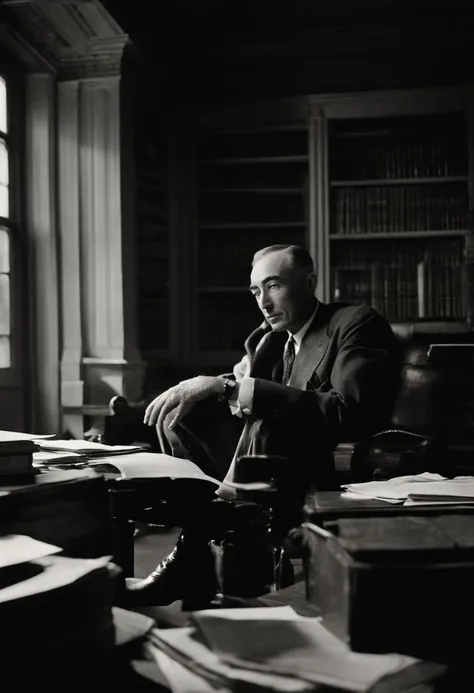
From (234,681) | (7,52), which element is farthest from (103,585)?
(7,52)

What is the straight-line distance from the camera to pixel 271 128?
4.71 metres

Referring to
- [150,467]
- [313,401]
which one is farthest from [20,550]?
[313,401]

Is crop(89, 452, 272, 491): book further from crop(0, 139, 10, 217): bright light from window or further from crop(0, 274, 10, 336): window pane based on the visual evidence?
crop(0, 139, 10, 217): bright light from window

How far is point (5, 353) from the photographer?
3.88m

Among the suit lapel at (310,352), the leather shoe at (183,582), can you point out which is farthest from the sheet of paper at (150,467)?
the suit lapel at (310,352)

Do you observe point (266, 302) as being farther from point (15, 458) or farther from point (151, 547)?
point (151, 547)

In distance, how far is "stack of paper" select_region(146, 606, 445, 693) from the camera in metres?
0.55

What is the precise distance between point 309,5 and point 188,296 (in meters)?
1.89

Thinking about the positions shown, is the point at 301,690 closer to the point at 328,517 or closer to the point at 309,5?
the point at 328,517

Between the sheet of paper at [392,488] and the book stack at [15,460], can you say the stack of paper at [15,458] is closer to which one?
the book stack at [15,460]

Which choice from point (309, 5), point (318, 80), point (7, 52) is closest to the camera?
point (7, 52)

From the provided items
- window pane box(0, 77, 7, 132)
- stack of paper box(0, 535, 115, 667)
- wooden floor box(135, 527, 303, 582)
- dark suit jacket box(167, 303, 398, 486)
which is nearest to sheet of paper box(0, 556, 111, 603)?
stack of paper box(0, 535, 115, 667)

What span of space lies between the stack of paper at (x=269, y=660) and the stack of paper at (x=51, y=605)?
0.18 ft

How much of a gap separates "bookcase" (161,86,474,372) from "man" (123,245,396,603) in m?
2.42
